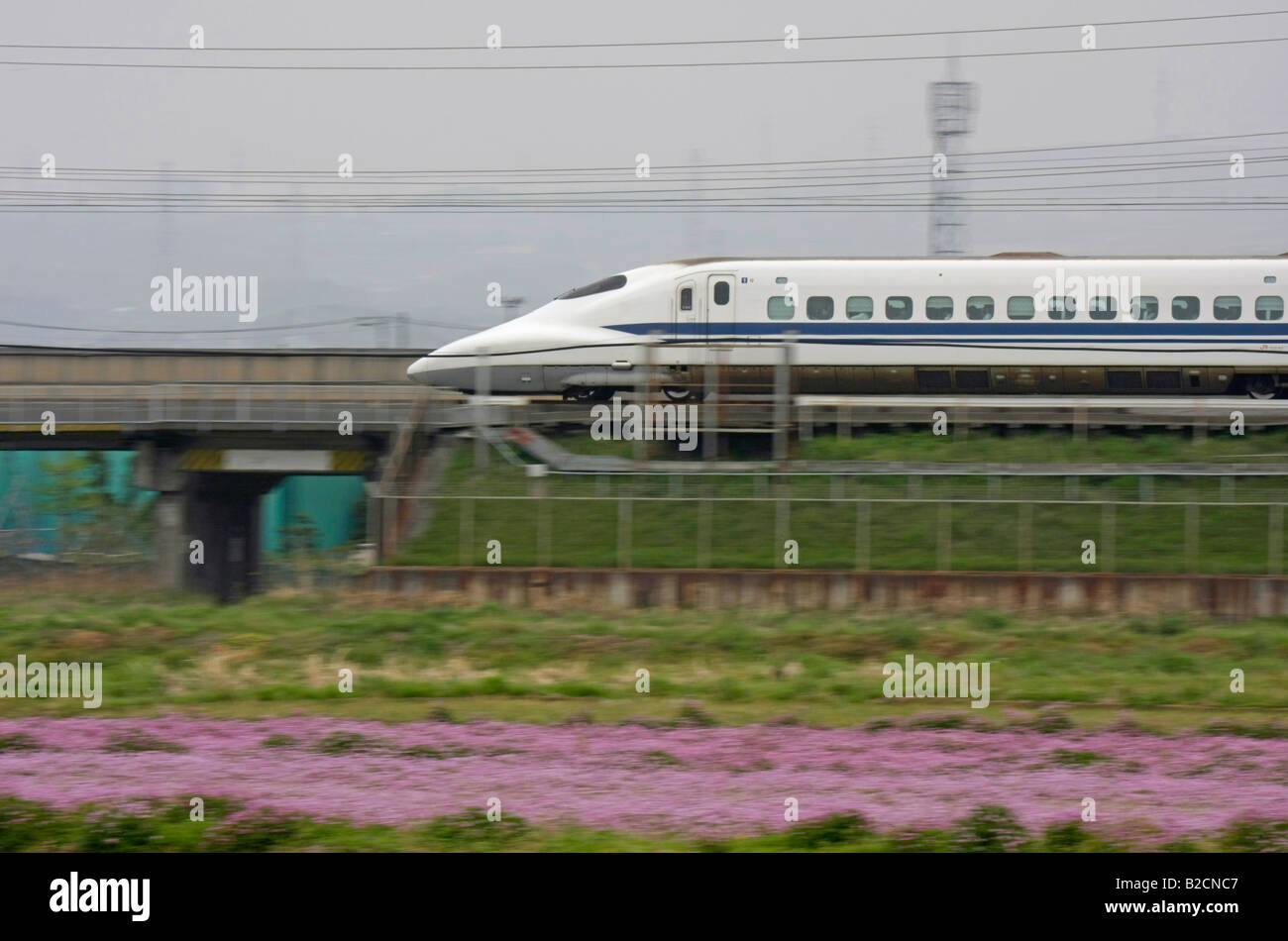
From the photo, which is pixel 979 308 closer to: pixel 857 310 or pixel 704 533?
pixel 857 310

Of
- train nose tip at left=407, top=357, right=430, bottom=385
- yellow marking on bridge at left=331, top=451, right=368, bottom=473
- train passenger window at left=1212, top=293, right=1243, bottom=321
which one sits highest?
train passenger window at left=1212, top=293, right=1243, bottom=321

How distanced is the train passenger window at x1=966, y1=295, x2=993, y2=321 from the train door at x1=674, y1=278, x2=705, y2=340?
5655mm

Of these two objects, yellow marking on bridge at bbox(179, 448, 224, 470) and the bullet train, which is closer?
the bullet train

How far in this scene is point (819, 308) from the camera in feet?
102

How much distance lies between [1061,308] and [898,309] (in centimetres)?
341

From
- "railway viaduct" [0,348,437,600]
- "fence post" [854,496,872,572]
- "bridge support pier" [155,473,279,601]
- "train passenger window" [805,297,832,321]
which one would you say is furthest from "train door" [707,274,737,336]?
"bridge support pier" [155,473,279,601]

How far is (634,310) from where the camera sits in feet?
103

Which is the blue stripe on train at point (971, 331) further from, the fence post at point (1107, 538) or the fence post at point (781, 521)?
the fence post at point (1107, 538)

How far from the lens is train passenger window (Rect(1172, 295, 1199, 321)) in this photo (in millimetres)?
30297

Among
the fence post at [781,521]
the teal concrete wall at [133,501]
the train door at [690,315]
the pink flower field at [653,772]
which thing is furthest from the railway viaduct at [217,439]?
the pink flower field at [653,772]

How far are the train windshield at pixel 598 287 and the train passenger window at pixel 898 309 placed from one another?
5.76 m

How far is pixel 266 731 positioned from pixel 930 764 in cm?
657

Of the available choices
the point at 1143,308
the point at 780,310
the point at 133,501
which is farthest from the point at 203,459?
the point at 1143,308

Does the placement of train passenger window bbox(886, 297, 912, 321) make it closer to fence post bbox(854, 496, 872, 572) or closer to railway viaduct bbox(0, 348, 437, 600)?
fence post bbox(854, 496, 872, 572)
